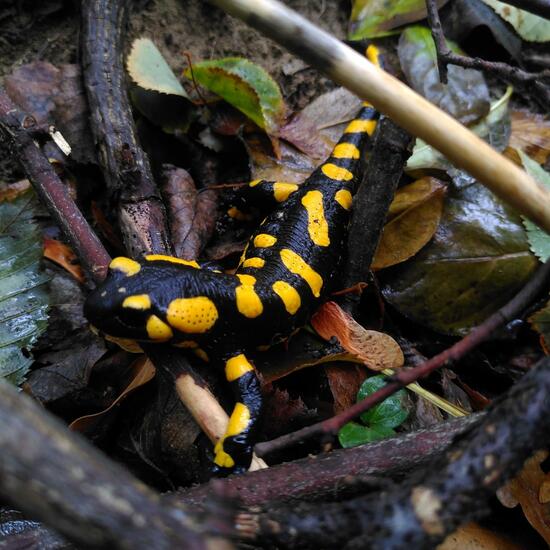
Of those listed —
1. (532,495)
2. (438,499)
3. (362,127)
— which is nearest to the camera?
(438,499)

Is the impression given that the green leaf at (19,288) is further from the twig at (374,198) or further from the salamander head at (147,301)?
the twig at (374,198)

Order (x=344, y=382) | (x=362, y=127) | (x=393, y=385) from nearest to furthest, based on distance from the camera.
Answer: (x=393, y=385)
(x=344, y=382)
(x=362, y=127)

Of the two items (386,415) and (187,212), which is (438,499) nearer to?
(386,415)

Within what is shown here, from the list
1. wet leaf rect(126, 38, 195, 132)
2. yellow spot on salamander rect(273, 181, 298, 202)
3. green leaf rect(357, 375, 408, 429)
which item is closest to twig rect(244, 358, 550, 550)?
green leaf rect(357, 375, 408, 429)

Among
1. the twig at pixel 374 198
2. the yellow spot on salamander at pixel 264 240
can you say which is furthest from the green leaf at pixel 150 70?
the twig at pixel 374 198

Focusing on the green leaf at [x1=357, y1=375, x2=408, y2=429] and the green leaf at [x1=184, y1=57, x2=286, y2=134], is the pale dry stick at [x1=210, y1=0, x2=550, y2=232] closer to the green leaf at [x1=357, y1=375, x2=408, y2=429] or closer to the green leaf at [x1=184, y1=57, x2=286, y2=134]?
the green leaf at [x1=357, y1=375, x2=408, y2=429]

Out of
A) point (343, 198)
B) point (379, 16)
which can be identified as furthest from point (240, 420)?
point (379, 16)
